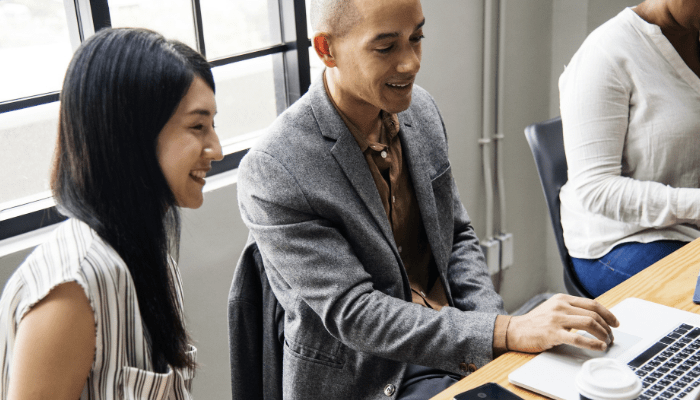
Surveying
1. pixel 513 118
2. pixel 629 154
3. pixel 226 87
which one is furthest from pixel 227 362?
pixel 513 118

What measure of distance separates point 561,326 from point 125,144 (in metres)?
0.71

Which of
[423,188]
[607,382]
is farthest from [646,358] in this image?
[423,188]

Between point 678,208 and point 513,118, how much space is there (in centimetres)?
121

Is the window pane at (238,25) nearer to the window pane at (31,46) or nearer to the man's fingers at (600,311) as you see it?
the window pane at (31,46)

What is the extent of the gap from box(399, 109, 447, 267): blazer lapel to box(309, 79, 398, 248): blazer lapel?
0.12 meters

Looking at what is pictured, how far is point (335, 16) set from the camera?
1287 mm

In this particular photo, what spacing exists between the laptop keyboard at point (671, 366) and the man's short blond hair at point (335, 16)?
2.51 feet

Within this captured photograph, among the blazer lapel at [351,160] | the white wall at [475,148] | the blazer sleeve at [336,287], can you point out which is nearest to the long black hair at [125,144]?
the blazer sleeve at [336,287]

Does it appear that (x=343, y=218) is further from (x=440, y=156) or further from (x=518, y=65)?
(x=518, y=65)

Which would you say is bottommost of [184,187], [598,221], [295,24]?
[598,221]

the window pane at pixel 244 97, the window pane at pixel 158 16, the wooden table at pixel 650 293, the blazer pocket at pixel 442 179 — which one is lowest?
the wooden table at pixel 650 293

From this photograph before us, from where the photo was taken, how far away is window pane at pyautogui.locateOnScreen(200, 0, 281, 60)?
6.26ft

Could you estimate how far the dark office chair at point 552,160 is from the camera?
1.75 m

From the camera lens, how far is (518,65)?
269 centimetres
